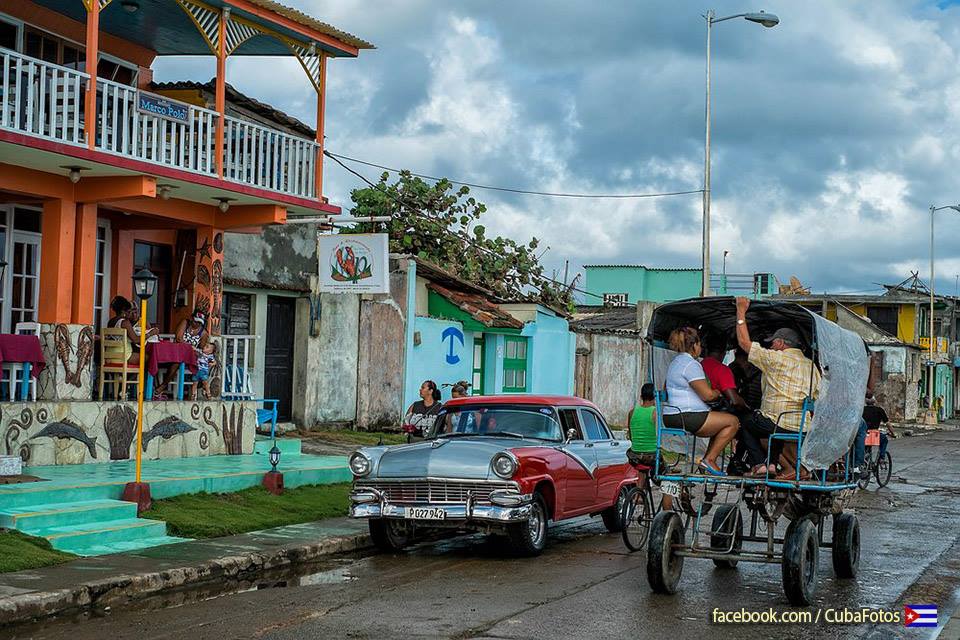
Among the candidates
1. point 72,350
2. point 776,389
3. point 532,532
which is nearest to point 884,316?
point 72,350

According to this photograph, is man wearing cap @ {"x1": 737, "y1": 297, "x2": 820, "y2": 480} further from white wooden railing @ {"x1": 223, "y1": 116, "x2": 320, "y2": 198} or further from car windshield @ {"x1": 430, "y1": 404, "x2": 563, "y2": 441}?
white wooden railing @ {"x1": 223, "y1": 116, "x2": 320, "y2": 198}

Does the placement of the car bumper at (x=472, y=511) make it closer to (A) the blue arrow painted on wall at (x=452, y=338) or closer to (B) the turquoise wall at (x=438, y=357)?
(B) the turquoise wall at (x=438, y=357)

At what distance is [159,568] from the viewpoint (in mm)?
9914

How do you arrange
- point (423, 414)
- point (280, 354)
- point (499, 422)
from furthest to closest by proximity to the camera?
point (280, 354), point (423, 414), point (499, 422)

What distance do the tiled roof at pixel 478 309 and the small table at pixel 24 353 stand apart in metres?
10.9

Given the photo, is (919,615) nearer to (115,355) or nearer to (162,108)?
(115,355)

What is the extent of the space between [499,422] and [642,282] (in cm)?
4626

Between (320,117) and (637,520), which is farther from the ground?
(320,117)

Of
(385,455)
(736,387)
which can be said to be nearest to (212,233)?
(385,455)

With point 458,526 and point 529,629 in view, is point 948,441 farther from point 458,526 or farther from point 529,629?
point 529,629

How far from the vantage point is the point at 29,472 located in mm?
13148

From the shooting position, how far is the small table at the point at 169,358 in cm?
1634

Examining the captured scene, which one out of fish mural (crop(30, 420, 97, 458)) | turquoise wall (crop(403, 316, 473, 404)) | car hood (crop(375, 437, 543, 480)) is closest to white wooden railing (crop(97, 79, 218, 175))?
fish mural (crop(30, 420, 97, 458))

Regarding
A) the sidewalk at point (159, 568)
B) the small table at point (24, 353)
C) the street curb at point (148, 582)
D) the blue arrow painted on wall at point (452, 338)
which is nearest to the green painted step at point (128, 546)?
the sidewalk at point (159, 568)
